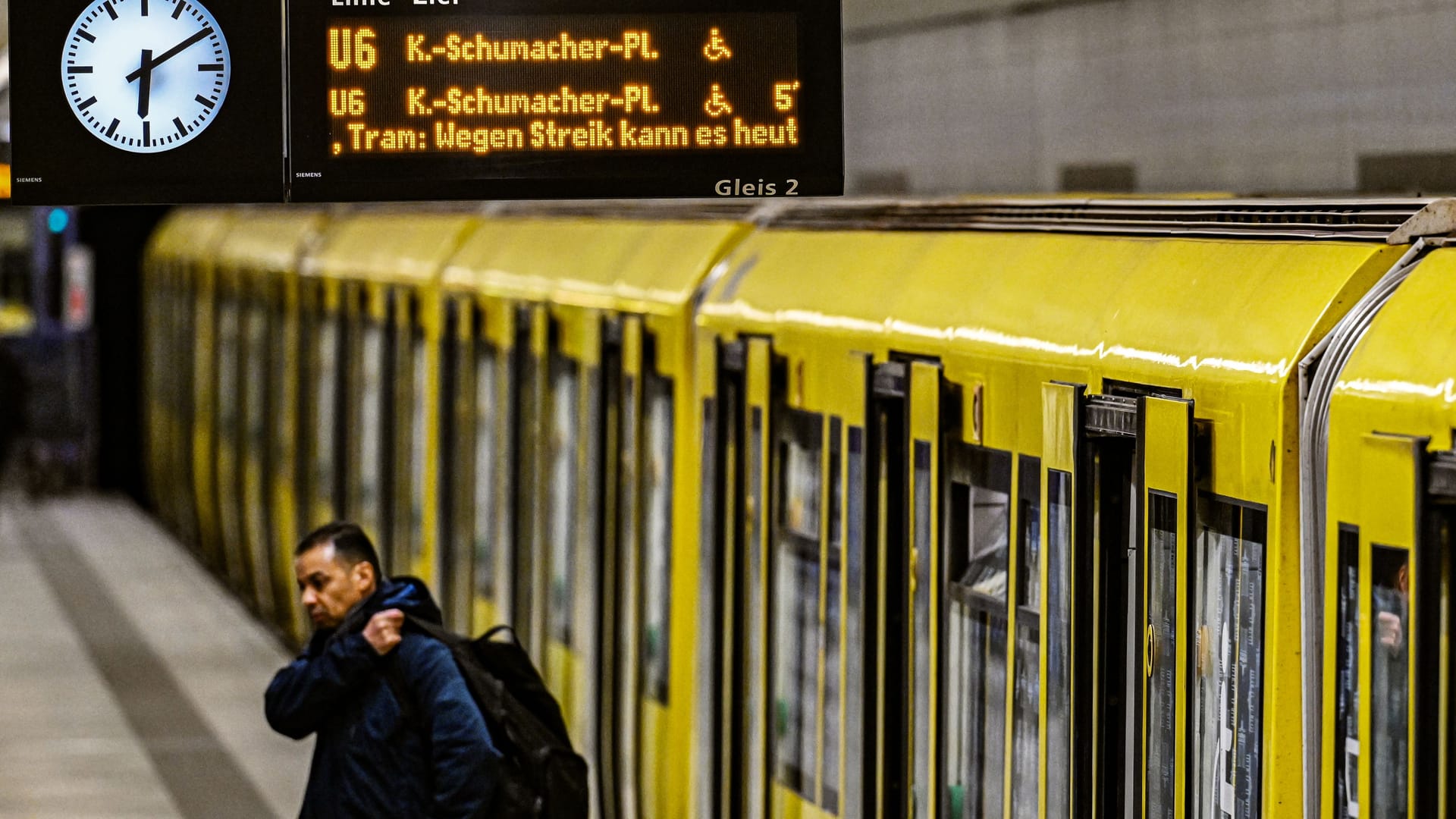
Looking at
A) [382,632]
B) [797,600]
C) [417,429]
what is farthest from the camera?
[417,429]

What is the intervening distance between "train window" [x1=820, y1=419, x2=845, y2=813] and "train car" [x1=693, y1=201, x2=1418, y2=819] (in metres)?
0.01

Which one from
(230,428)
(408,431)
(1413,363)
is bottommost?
(230,428)

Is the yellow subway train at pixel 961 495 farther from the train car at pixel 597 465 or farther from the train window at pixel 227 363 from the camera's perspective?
the train window at pixel 227 363

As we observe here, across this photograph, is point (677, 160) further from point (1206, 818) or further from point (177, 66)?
point (1206, 818)

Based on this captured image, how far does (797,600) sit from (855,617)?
63cm

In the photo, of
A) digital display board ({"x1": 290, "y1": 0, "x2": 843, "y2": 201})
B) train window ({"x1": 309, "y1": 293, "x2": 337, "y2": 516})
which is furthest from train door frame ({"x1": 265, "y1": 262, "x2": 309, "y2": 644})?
digital display board ({"x1": 290, "y1": 0, "x2": 843, "y2": 201})

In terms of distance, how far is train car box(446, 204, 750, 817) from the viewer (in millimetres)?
8172

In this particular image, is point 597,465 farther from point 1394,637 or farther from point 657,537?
point 1394,637

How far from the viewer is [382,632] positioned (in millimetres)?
6441

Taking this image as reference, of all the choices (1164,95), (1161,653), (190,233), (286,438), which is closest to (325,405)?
(286,438)

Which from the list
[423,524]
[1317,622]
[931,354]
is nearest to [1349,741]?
[1317,622]

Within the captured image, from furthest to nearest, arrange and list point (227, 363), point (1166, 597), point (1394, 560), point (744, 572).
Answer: point (227, 363) < point (744, 572) < point (1166, 597) < point (1394, 560)

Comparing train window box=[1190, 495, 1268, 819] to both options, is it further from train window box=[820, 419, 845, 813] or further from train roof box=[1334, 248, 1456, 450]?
train window box=[820, 419, 845, 813]

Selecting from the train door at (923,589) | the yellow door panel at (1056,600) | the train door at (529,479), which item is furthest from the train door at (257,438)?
the yellow door panel at (1056,600)
